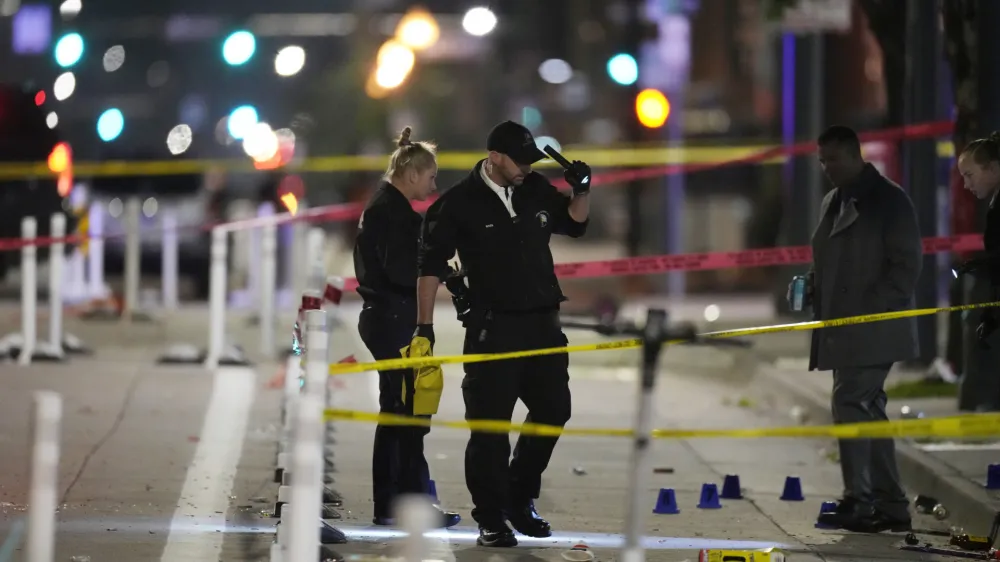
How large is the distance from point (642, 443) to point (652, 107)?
1700 centimetres

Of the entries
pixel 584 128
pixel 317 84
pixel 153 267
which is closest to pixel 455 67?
pixel 584 128

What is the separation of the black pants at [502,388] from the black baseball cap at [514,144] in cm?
68

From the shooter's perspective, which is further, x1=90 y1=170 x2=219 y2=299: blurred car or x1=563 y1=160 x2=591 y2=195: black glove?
x1=90 y1=170 x2=219 y2=299: blurred car

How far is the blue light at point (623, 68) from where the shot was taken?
1944 cm

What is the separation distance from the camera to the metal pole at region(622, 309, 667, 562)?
5.30 metres

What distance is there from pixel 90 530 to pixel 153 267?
16504mm

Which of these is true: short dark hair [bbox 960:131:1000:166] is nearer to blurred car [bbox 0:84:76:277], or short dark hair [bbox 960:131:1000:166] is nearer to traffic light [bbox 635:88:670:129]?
blurred car [bbox 0:84:76:277]

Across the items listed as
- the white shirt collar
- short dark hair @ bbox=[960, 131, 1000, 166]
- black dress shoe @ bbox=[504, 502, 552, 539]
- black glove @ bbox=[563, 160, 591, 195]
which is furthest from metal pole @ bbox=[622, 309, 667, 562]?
short dark hair @ bbox=[960, 131, 1000, 166]

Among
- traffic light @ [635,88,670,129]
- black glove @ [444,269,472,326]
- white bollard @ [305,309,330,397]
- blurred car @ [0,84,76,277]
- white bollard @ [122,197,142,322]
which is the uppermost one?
traffic light @ [635,88,670,129]

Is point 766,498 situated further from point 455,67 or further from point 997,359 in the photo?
point 455,67

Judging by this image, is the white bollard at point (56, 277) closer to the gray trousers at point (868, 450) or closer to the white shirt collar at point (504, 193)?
the white shirt collar at point (504, 193)

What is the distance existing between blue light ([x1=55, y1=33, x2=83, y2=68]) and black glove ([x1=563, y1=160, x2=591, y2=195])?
31.8 feet

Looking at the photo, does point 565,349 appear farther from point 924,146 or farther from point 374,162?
point 374,162

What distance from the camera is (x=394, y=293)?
794cm
